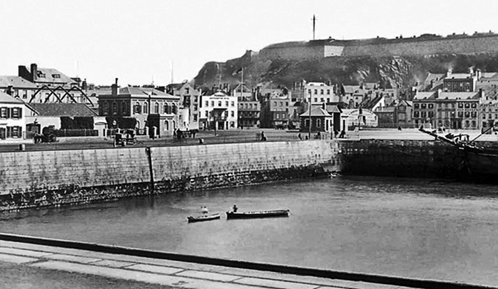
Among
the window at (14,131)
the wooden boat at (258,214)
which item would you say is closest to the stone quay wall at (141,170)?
the wooden boat at (258,214)

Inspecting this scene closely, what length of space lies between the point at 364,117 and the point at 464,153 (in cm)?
6336

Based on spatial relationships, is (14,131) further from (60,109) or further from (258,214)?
(258,214)

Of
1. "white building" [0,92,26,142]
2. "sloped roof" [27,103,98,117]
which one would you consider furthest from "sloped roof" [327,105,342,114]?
"white building" [0,92,26,142]

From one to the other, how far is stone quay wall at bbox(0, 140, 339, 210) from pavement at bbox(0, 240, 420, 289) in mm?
22138

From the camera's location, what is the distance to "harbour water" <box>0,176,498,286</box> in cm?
3097

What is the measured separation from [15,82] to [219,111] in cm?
3969

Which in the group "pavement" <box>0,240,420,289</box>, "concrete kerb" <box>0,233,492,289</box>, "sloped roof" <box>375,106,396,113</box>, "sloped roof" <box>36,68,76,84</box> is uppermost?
"sloped roof" <box>36,68,76,84</box>

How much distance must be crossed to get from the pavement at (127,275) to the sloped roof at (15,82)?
75.4 metres

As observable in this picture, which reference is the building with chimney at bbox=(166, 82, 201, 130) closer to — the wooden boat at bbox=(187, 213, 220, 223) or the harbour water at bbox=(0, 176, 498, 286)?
the harbour water at bbox=(0, 176, 498, 286)

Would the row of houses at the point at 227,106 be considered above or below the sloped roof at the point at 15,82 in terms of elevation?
below

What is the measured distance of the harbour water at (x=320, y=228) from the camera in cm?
3097

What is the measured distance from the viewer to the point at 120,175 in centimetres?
5203

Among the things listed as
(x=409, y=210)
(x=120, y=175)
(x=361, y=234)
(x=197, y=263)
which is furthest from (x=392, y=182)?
(x=197, y=263)

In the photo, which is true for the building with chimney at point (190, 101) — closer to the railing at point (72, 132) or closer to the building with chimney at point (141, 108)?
the building with chimney at point (141, 108)
